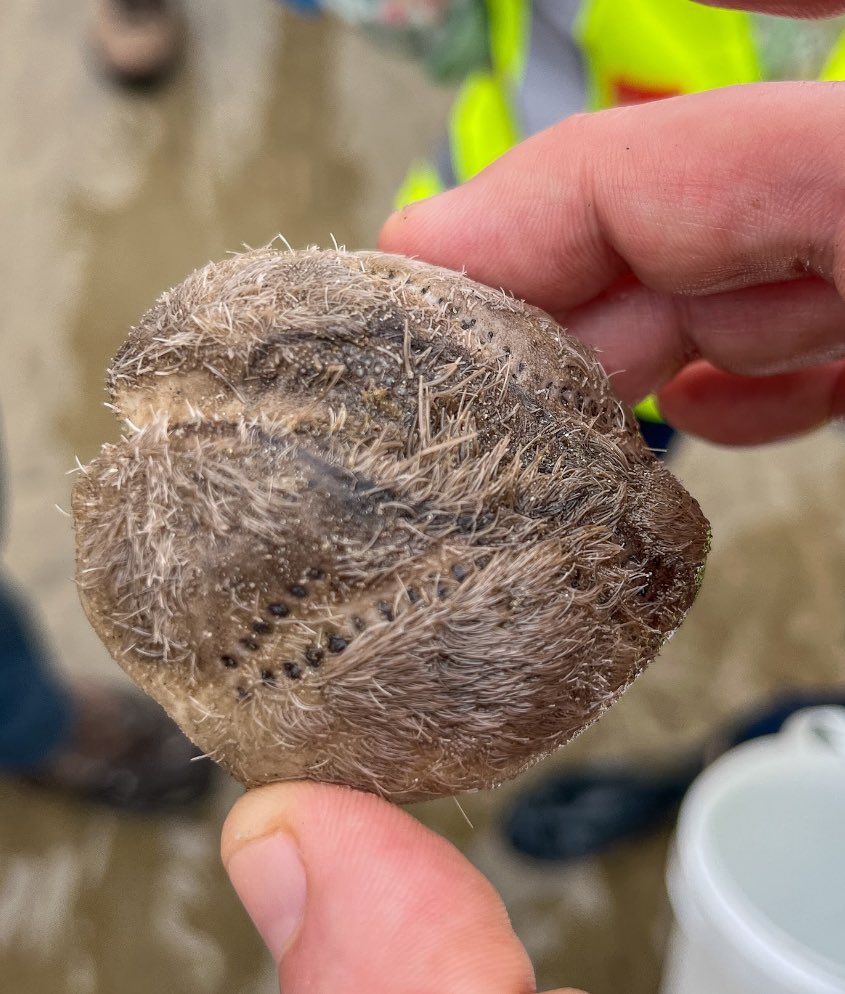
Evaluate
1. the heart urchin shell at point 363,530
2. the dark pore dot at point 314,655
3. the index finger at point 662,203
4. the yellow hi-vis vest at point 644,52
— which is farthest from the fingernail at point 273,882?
the yellow hi-vis vest at point 644,52

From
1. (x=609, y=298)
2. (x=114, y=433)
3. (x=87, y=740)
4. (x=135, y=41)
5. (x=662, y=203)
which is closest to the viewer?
(x=662, y=203)

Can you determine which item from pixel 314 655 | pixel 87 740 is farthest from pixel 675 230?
pixel 87 740

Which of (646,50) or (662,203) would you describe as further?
(646,50)

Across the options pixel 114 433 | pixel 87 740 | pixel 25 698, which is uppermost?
pixel 114 433

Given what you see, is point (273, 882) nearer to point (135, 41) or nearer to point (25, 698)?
point (25, 698)

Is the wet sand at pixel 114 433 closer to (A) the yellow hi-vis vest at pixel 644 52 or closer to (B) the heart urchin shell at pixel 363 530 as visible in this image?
(A) the yellow hi-vis vest at pixel 644 52

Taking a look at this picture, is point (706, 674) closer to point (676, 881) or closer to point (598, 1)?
point (676, 881)

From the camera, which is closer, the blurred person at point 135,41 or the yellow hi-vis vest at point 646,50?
the yellow hi-vis vest at point 646,50
